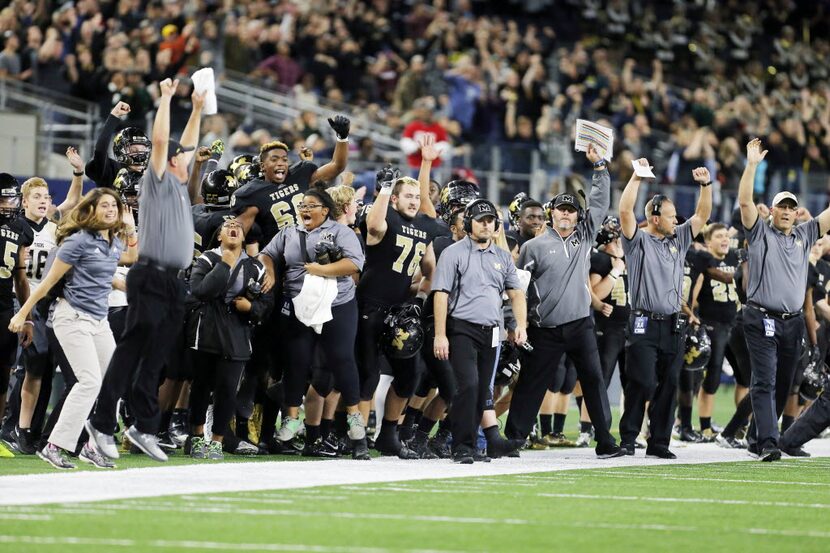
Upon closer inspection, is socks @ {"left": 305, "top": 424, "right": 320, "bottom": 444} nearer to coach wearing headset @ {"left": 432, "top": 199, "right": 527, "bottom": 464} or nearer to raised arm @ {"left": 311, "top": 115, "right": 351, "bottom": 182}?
coach wearing headset @ {"left": 432, "top": 199, "right": 527, "bottom": 464}

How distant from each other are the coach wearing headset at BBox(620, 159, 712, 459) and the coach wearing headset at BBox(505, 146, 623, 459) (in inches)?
11.2

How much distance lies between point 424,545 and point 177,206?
A: 156 inches

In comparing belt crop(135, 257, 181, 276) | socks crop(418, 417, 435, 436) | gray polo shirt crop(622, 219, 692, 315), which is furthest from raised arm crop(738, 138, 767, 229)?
belt crop(135, 257, 181, 276)

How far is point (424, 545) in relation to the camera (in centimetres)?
674

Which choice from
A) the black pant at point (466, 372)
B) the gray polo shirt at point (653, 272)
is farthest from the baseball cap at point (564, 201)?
the black pant at point (466, 372)

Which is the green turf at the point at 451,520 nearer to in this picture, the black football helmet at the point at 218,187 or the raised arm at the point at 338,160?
the black football helmet at the point at 218,187

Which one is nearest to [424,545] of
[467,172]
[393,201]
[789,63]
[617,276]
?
[393,201]

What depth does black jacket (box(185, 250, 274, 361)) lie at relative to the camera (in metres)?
11.2

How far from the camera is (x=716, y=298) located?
15.3 meters

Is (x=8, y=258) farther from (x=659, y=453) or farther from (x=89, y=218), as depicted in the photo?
(x=659, y=453)

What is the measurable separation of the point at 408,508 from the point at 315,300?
3457 millimetres

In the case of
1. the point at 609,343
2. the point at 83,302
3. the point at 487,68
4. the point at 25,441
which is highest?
the point at 487,68

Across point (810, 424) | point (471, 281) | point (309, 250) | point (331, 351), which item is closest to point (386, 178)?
point (309, 250)

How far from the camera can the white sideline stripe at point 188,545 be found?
6.55 m
